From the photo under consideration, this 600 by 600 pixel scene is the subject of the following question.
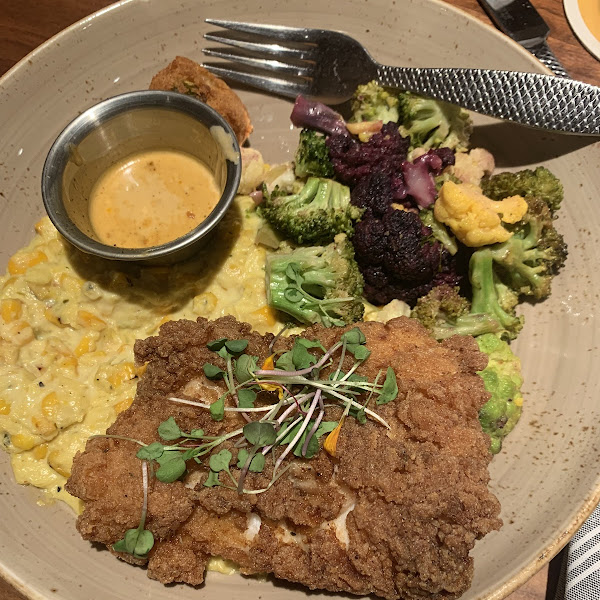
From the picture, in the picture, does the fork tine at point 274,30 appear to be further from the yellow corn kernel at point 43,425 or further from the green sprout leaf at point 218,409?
the yellow corn kernel at point 43,425

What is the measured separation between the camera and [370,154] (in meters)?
3.59

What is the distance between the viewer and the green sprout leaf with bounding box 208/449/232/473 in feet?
8.73

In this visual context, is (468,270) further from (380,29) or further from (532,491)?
(380,29)

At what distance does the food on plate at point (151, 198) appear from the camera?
141 inches

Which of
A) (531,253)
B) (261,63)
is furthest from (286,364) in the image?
(261,63)

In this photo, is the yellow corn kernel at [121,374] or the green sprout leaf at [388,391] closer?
the green sprout leaf at [388,391]

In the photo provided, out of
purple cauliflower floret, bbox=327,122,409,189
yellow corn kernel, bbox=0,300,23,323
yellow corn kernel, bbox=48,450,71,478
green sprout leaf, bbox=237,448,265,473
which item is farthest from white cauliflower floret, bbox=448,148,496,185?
yellow corn kernel, bbox=48,450,71,478

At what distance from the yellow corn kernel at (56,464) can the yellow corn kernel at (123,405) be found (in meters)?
0.44

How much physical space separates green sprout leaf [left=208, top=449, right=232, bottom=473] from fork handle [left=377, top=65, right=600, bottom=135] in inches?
112

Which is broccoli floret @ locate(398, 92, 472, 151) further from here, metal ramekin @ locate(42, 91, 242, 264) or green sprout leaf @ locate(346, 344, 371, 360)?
green sprout leaf @ locate(346, 344, 371, 360)

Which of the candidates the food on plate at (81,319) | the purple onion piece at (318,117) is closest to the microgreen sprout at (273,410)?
the food on plate at (81,319)

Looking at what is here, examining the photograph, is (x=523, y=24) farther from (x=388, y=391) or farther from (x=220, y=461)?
(x=220, y=461)

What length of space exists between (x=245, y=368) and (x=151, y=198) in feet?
5.28

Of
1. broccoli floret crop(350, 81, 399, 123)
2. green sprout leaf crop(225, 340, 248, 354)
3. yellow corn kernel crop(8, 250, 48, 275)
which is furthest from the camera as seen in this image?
broccoli floret crop(350, 81, 399, 123)
